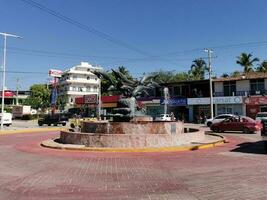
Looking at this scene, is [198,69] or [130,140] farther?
[198,69]

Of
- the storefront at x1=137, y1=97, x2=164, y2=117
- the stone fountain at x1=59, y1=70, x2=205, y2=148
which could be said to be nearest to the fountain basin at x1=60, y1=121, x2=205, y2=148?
the stone fountain at x1=59, y1=70, x2=205, y2=148

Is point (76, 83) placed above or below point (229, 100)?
above

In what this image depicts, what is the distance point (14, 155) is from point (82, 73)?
86373 mm

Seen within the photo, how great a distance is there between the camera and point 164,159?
Result: 554 inches

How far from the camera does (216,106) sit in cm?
5341

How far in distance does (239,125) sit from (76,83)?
73.7m

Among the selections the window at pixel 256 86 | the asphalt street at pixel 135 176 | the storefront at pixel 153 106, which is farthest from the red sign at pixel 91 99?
the asphalt street at pixel 135 176

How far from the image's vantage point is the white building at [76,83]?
98562 millimetres

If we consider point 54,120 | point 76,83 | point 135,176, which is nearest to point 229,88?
point 54,120

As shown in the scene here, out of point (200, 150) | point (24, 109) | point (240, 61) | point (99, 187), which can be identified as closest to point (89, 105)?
point (24, 109)

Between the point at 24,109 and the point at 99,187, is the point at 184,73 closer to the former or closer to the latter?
the point at 24,109

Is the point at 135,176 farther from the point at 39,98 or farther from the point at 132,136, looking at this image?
the point at 39,98

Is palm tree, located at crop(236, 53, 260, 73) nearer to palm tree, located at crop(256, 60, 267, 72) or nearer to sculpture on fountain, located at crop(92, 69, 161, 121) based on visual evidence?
palm tree, located at crop(256, 60, 267, 72)

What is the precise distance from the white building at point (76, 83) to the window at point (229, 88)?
51.1 metres
